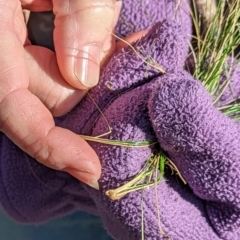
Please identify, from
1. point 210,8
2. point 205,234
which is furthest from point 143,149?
point 210,8

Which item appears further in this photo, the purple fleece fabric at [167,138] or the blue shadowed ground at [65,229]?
the blue shadowed ground at [65,229]

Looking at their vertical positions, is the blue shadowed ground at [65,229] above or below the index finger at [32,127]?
below

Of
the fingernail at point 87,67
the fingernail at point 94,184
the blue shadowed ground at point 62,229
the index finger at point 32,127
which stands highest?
the fingernail at point 87,67

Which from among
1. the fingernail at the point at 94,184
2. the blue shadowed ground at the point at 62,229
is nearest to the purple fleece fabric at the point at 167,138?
the fingernail at the point at 94,184

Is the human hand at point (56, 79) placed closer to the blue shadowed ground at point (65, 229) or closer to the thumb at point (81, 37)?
the thumb at point (81, 37)

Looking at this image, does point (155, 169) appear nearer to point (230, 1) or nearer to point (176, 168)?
point (176, 168)

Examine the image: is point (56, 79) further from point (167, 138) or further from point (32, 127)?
point (167, 138)
